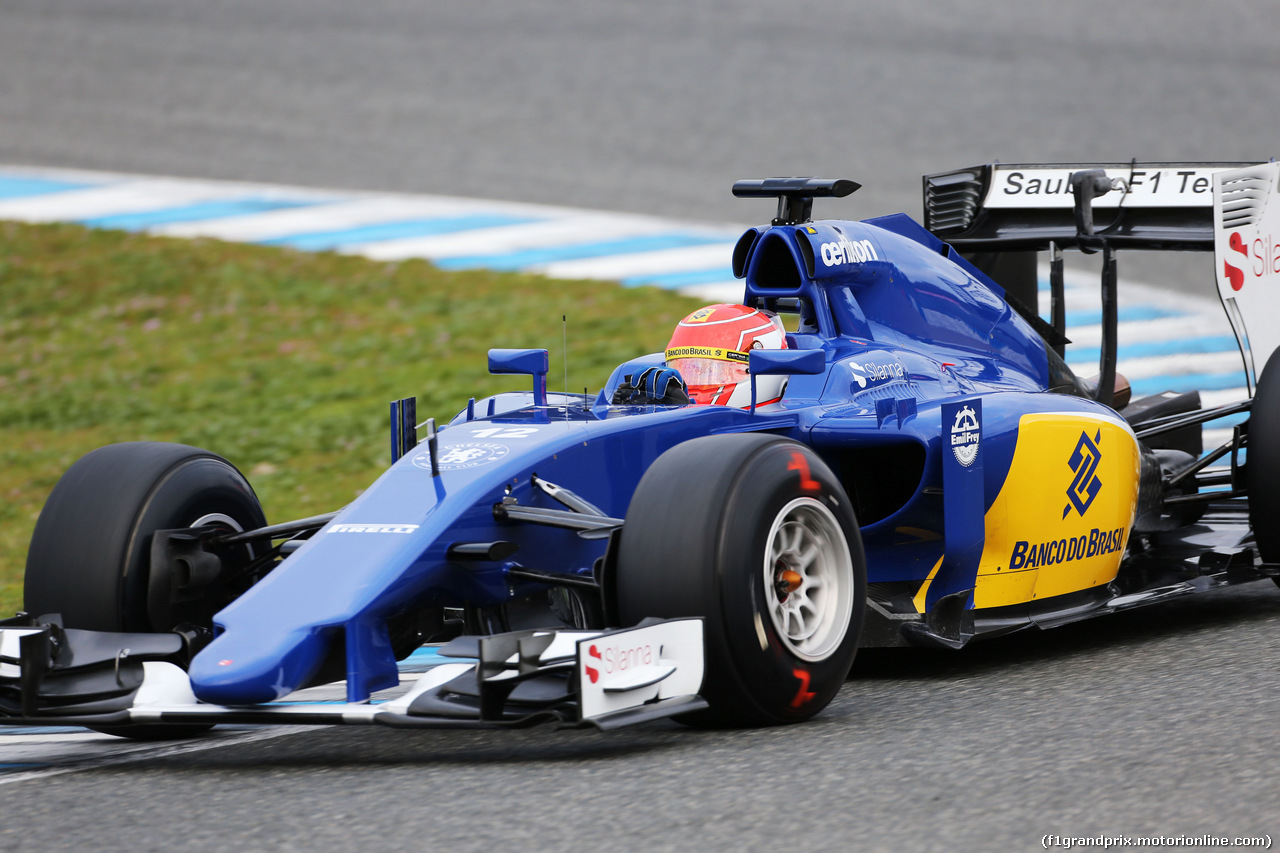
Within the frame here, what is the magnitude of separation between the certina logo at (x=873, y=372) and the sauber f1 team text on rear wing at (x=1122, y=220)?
135cm

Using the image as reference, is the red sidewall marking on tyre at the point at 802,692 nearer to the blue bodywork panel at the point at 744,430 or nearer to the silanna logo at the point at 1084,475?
the blue bodywork panel at the point at 744,430

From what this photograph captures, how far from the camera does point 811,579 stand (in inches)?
202

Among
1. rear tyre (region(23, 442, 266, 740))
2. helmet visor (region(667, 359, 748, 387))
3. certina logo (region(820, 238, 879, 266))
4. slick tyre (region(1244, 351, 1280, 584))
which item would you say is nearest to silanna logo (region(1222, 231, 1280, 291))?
slick tyre (region(1244, 351, 1280, 584))

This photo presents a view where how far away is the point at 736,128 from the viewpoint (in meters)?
17.5

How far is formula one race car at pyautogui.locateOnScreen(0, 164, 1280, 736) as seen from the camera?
15.4ft

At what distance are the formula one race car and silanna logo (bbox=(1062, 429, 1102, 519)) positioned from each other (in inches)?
0.5

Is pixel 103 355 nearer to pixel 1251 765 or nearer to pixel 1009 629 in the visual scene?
pixel 1009 629

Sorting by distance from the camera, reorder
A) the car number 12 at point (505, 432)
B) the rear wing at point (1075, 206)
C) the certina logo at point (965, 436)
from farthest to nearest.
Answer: the rear wing at point (1075, 206), the certina logo at point (965, 436), the car number 12 at point (505, 432)

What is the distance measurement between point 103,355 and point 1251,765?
1041 centimetres

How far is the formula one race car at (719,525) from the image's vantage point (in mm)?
4684

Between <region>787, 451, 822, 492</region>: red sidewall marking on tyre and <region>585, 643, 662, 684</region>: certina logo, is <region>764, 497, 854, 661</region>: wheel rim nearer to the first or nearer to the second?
<region>787, 451, 822, 492</region>: red sidewall marking on tyre

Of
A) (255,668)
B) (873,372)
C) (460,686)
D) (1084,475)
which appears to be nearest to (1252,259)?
(1084,475)

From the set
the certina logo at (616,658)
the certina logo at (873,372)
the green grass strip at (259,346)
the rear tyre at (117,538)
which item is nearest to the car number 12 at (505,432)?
the rear tyre at (117,538)

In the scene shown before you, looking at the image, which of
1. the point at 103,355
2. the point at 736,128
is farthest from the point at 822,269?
the point at 736,128
